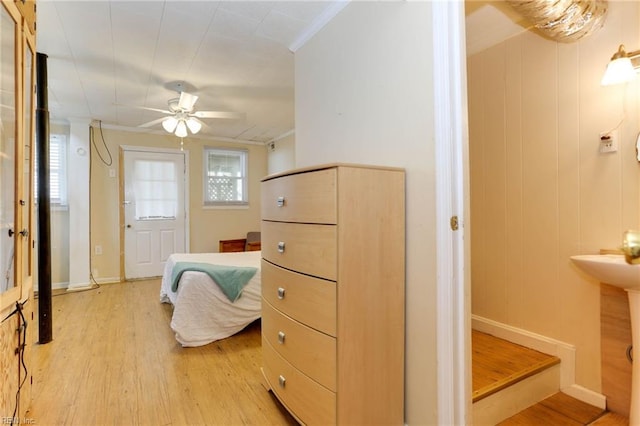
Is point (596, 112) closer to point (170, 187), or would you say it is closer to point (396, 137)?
point (396, 137)

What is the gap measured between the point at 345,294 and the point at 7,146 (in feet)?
5.17

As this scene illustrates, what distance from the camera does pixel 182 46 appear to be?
94.1 inches

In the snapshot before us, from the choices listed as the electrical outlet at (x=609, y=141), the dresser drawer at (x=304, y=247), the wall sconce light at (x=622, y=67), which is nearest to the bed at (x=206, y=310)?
the dresser drawer at (x=304, y=247)

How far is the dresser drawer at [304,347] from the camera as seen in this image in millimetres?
1321

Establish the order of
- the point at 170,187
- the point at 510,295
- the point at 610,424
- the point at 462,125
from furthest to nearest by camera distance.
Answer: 1. the point at 170,187
2. the point at 510,295
3. the point at 610,424
4. the point at 462,125

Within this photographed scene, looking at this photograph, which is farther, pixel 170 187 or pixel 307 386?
pixel 170 187

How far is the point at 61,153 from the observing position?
14.3ft

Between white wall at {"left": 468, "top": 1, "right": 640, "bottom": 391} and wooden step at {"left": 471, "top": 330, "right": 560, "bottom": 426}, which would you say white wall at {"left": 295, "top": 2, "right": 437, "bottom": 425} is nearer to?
wooden step at {"left": 471, "top": 330, "right": 560, "bottom": 426}

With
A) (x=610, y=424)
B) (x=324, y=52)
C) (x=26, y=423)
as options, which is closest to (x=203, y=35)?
(x=324, y=52)

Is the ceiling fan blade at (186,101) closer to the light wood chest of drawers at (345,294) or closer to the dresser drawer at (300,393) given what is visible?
the light wood chest of drawers at (345,294)

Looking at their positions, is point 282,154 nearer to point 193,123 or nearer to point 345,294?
point 193,123

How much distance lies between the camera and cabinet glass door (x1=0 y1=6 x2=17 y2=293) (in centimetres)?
132

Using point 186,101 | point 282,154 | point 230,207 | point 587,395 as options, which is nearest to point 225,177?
point 230,207

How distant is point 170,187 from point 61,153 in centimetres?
141
